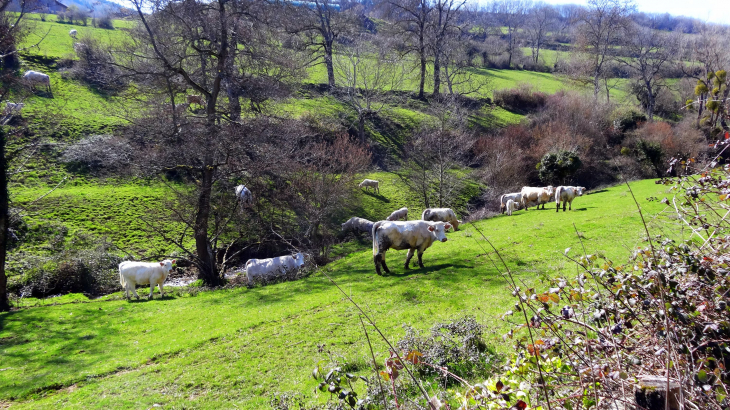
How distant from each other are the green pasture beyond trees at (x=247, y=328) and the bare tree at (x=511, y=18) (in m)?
73.8

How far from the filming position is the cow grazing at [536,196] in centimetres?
2727

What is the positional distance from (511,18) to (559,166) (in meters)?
105

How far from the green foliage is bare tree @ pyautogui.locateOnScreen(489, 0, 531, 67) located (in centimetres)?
5054

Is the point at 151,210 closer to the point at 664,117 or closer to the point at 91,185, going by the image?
the point at 91,185

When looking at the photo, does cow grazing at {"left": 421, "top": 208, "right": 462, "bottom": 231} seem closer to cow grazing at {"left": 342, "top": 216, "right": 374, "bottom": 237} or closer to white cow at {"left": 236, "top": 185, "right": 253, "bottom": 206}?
cow grazing at {"left": 342, "top": 216, "right": 374, "bottom": 237}

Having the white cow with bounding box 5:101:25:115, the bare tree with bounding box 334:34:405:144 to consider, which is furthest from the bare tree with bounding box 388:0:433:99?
the white cow with bounding box 5:101:25:115

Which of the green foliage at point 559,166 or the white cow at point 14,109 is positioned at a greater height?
the white cow at point 14,109

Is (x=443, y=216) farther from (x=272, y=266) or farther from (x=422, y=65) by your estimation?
(x=422, y=65)

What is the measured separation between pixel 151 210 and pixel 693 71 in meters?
68.8

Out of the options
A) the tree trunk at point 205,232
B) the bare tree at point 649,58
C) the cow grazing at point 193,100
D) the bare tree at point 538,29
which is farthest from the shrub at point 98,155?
the bare tree at point 538,29

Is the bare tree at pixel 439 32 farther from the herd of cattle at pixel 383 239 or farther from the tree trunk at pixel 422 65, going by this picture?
the herd of cattle at pixel 383 239

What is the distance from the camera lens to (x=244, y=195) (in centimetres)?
2591

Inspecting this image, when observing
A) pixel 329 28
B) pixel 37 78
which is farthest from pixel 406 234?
pixel 329 28

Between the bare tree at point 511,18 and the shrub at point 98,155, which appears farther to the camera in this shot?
the bare tree at point 511,18
